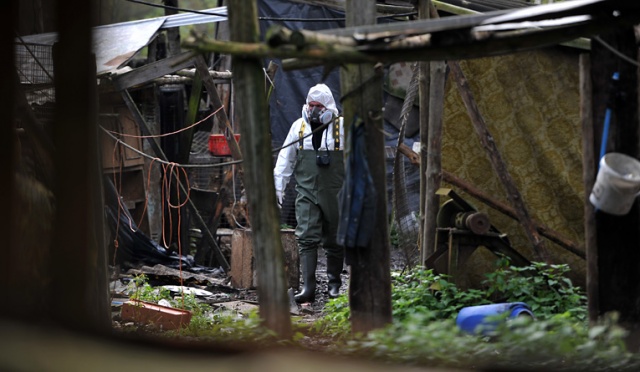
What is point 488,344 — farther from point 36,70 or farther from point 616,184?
point 36,70

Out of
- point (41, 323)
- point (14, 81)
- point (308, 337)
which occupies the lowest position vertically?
point (308, 337)

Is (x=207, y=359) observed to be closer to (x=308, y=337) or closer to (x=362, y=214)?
(x=362, y=214)

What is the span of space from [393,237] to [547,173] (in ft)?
16.3

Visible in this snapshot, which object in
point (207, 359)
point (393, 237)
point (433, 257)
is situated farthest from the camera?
point (393, 237)

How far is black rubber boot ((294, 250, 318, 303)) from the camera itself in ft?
32.6

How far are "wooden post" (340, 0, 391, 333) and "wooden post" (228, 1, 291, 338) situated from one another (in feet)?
2.81

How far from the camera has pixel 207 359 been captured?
177 inches

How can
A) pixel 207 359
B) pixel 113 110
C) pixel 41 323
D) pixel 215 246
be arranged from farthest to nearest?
pixel 113 110
pixel 215 246
pixel 41 323
pixel 207 359

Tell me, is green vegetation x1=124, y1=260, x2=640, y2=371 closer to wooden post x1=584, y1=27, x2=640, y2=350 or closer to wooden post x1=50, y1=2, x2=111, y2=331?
wooden post x1=584, y1=27, x2=640, y2=350

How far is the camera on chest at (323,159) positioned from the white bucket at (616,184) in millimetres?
3929

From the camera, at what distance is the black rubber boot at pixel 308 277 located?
9.95 m

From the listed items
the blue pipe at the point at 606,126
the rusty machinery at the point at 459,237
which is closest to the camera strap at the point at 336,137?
the rusty machinery at the point at 459,237

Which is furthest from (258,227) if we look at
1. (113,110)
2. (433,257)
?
(113,110)

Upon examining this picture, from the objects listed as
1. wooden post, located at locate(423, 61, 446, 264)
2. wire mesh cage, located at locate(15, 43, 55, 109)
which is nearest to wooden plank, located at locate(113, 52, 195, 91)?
wire mesh cage, located at locate(15, 43, 55, 109)
